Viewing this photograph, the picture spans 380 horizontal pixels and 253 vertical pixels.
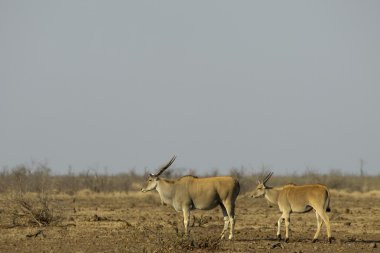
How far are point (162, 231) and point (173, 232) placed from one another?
80 centimetres

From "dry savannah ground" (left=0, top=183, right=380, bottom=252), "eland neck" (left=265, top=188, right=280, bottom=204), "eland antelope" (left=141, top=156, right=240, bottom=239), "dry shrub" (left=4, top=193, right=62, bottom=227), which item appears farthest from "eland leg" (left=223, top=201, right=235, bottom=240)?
"dry shrub" (left=4, top=193, right=62, bottom=227)

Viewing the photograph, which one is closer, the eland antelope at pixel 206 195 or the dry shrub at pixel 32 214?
the eland antelope at pixel 206 195

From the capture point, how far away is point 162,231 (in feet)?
70.7

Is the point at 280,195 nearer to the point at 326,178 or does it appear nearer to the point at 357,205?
the point at 357,205

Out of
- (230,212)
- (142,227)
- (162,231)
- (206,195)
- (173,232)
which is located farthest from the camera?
(142,227)

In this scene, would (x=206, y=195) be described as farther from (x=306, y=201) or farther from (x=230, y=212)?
(x=306, y=201)

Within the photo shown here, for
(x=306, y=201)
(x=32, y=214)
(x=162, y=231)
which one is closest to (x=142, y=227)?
(x=162, y=231)

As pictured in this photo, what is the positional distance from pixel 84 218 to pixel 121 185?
83.5 feet

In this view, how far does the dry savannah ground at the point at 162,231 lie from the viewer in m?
18.6

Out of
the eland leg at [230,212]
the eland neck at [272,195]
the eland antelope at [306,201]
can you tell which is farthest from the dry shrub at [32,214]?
the eland antelope at [306,201]

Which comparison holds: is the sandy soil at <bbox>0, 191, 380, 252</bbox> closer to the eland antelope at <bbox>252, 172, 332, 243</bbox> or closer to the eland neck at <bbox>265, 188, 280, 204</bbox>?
the eland antelope at <bbox>252, 172, 332, 243</bbox>

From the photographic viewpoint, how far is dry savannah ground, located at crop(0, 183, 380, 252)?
61.0 ft

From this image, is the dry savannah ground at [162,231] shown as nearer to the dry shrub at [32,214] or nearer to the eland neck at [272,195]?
the dry shrub at [32,214]

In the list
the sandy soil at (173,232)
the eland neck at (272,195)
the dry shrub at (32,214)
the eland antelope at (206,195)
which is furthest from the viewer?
the dry shrub at (32,214)
